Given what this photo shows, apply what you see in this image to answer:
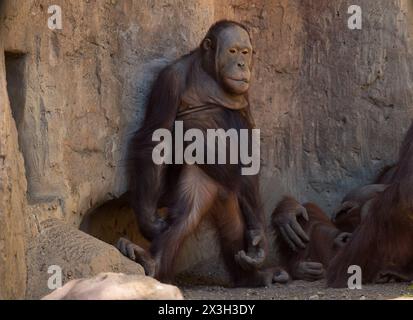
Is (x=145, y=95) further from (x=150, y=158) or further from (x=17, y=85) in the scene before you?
(x=17, y=85)

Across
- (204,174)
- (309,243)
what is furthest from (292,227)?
(204,174)

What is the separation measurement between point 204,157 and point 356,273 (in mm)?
1122

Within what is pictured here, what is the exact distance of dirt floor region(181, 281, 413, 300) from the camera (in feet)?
19.1

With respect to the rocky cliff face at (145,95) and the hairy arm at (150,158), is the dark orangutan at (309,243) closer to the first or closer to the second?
the rocky cliff face at (145,95)

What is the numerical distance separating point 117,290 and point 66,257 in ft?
5.15

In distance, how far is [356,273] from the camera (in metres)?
6.32

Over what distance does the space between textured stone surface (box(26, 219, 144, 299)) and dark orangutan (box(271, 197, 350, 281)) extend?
1.57 m

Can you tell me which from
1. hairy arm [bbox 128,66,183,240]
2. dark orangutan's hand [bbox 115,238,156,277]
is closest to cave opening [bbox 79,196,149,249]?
hairy arm [bbox 128,66,183,240]

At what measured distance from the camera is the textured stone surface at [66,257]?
17.8 feet

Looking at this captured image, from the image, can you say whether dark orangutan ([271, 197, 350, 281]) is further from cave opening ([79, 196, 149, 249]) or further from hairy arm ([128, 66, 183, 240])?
hairy arm ([128, 66, 183, 240])

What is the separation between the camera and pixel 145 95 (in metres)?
6.92

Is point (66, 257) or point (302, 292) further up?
point (66, 257)

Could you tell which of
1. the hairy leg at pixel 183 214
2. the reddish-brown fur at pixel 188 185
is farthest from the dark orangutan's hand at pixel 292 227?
the hairy leg at pixel 183 214

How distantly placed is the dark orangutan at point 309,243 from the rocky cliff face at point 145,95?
277mm
